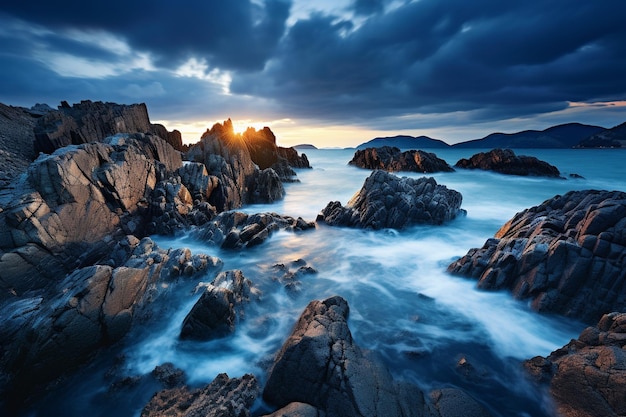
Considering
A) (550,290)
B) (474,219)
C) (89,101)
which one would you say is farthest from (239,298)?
(89,101)

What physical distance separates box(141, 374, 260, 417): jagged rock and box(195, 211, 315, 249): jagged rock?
418 inches

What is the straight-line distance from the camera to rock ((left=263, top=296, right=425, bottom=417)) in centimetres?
582

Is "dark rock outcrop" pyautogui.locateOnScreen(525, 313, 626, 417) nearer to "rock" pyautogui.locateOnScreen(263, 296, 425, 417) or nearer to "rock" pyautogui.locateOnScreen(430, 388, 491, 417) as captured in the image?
"rock" pyautogui.locateOnScreen(430, 388, 491, 417)

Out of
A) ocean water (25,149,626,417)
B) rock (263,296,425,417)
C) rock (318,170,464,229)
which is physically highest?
rock (318,170,464,229)

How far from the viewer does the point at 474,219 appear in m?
24.8

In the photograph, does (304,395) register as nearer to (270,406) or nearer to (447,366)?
(270,406)

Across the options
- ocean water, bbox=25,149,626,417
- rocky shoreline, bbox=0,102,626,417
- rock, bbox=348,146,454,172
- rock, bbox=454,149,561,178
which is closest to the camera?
rocky shoreline, bbox=0,102,626,417

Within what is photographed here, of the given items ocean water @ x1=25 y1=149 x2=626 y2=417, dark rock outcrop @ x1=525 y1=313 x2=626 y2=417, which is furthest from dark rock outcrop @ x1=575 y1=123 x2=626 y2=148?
dark rock outcrop @ x1=525 y1=313 x2=626 y2=417

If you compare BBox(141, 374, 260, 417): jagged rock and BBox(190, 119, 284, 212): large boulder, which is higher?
BBox(190, 119, 284, 212): large boulder

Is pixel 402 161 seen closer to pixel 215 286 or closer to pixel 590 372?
pixel 215 286

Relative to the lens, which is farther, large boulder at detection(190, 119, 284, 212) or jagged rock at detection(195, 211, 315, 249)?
large boulder at detection(190, 119, 284, 212)

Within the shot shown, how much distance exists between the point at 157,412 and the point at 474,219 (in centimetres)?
2549

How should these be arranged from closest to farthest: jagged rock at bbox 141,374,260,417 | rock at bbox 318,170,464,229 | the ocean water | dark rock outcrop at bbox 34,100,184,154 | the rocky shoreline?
jagged rock at bbox 141,374,260,417, the rocky shoreline, the ocean water, rock at bbox 318,170,464,229, dark rock outcrop at bbox 34,100,184,154

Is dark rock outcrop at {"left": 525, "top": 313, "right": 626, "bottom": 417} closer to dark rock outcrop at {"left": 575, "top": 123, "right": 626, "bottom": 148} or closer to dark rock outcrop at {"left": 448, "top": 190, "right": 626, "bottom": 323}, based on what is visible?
dark rock outcrop at {"left": 448, "top": 190, "right": 626, "bottom": 323}
